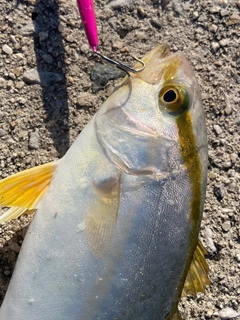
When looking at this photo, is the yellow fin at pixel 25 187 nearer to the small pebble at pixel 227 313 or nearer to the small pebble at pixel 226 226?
the small pebble at pixel 226 226

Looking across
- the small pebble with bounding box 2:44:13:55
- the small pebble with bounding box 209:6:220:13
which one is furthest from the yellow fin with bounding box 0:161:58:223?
the small pebble with bounding box 209:6:220:13

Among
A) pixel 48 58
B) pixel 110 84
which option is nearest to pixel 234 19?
pixel 110 84

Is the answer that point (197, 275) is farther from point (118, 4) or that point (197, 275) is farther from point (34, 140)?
point (118, 4)

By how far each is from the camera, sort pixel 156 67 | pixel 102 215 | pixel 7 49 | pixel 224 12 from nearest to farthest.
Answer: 1. pixel 102 215
2. pixel 156 67
3. pixel 7 49
4. pixel 224 12

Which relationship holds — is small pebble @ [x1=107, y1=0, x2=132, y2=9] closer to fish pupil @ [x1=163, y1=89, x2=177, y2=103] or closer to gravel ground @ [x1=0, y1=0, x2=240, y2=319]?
gravel ground @ [x1=0, y1=0, x2=240, y2=319]

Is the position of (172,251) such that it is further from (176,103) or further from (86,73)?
(86,73)

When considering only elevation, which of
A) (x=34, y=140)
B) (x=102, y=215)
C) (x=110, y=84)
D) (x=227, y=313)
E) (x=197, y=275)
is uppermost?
(x=110, y=84)

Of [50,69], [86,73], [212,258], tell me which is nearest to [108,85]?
[86,73]
